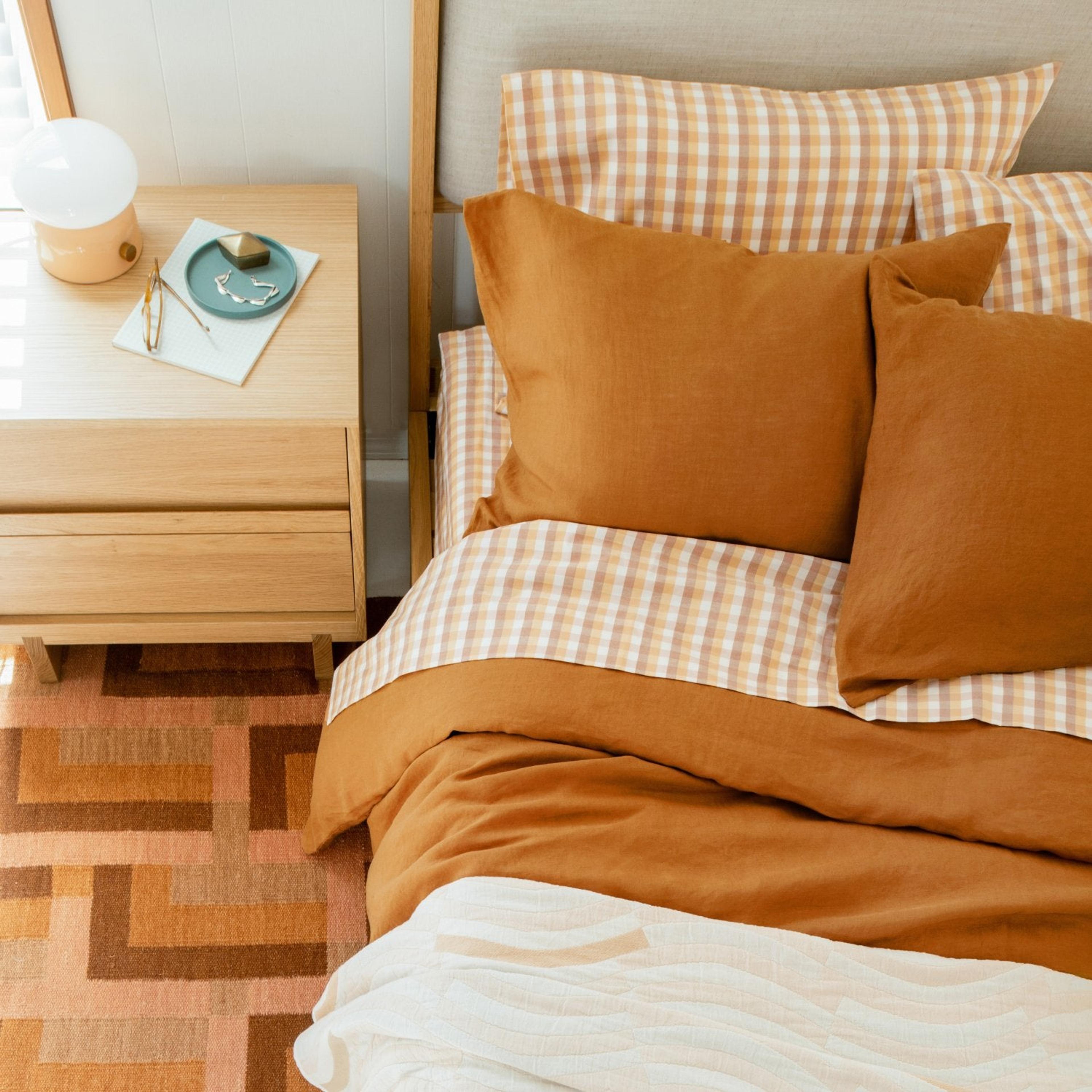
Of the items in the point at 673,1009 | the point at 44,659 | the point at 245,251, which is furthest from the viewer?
the point at 44,659

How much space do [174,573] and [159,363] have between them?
0.31 metres

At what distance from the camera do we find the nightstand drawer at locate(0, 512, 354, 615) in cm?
127

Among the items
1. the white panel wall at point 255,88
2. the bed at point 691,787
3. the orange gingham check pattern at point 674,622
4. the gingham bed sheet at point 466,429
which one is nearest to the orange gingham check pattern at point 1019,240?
the bed at point 691,787

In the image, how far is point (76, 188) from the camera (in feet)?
3.67

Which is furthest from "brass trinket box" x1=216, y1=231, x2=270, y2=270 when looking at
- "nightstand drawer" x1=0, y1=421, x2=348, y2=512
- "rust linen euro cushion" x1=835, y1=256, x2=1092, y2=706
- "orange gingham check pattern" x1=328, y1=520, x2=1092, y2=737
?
"rust linen euro cushion" x1=835, y1=256, x2=1092, y2=706

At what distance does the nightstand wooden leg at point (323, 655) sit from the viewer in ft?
4.91

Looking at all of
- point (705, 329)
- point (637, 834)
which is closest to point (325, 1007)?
point (637, 834)

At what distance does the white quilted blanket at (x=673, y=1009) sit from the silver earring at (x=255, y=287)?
73 centimetres

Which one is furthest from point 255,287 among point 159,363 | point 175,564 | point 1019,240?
point 1019,240

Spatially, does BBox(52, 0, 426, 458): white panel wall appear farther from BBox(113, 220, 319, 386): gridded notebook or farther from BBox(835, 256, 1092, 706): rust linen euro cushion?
BBox(835, 256, 1092, 706): rust linen euro cushion

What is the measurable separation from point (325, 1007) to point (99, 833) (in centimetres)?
58

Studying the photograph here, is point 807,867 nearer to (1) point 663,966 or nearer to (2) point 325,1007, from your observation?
(1) point 663,966

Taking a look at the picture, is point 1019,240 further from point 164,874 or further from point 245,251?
point 164,874

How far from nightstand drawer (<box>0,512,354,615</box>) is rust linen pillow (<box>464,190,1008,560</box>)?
0.39 m
